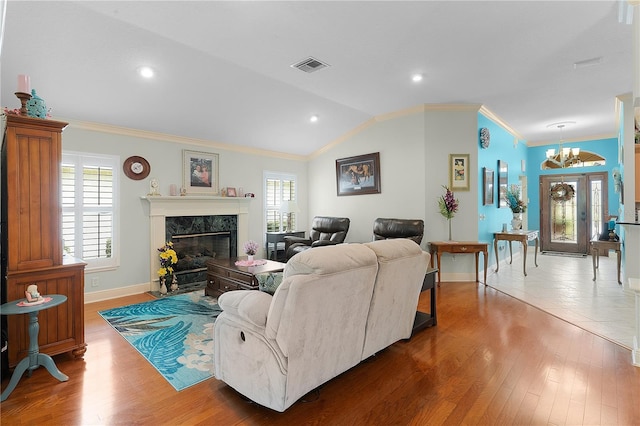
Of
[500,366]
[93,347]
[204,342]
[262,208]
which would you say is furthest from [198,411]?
[262,208]

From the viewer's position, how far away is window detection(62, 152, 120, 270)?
428 centimetres

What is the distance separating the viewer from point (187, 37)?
3168 millimetres

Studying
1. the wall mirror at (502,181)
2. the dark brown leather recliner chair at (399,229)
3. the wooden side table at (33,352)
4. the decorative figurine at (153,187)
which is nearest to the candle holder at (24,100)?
the wooden side table at (33,352)

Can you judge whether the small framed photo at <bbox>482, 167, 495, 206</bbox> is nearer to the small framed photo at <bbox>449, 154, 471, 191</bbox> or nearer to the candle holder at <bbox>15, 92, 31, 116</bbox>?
the small framed photo at <bbox>449, 154, 471, 191</bbox>

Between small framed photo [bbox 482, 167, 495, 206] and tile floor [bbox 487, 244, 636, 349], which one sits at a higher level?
small framed photo [bbox 482, 167, 495, 206]

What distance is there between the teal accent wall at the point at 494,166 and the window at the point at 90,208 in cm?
564

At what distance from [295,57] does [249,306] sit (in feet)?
9.29

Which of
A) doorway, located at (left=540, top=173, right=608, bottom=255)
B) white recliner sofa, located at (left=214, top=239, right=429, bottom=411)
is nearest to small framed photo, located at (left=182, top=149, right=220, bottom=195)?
white recliner sofa, located at (left=214, top=239, right=429, bottom=411)

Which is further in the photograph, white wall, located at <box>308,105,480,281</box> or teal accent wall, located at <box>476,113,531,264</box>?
teal accent wall, located at <box>476,113,531,264</box>

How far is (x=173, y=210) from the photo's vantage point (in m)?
5.14

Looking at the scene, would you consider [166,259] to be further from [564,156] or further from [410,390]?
[564,156]

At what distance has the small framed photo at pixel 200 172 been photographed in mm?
5402

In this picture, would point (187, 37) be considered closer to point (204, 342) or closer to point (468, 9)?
point (468, 9)

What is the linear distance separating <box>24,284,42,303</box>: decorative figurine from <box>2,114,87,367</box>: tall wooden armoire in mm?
196
